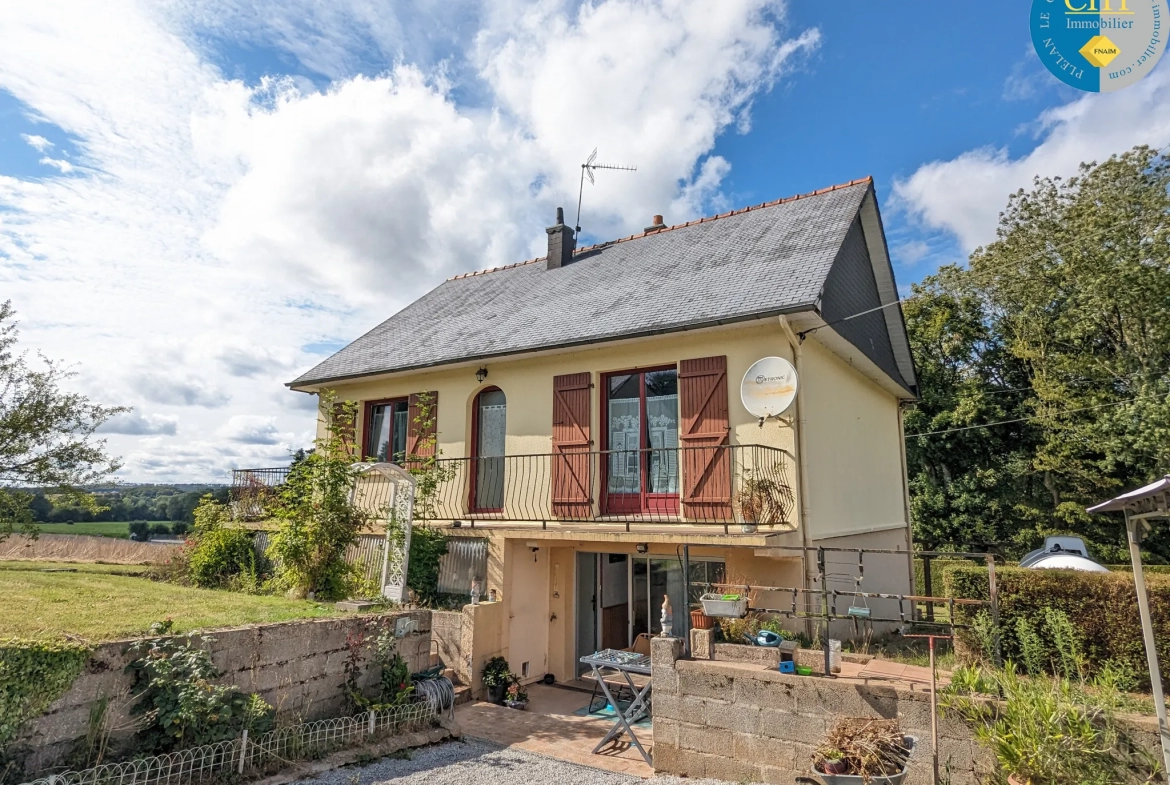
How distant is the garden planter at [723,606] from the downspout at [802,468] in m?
1.91

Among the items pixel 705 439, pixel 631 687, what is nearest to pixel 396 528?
pixel 631 687

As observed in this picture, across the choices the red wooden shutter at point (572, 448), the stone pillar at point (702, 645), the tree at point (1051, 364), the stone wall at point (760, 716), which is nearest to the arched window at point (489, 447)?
the red wooden shutter at point (572, 448)

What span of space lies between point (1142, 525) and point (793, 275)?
5.89 metres

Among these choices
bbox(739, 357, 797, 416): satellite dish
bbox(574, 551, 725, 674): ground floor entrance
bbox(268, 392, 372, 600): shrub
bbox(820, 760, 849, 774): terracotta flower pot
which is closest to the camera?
bbox(820, 760, 849, 774): terracotta flower pot

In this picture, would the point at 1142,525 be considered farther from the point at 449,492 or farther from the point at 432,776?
the point at 449,492

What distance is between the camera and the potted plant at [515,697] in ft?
31.1

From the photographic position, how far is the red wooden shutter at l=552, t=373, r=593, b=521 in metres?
10.5

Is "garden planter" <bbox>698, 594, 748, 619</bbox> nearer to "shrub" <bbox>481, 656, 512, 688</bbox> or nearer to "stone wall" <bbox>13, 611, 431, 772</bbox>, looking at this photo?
"stone wall" <bbox>13, 611, 431, 772</bbox>

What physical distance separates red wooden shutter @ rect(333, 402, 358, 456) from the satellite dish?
7.93 metres

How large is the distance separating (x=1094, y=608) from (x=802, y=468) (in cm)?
342

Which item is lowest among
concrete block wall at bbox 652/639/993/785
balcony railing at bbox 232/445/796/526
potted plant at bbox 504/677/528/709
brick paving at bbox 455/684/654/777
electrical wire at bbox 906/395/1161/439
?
brick paving at bbox 455/684/654/777

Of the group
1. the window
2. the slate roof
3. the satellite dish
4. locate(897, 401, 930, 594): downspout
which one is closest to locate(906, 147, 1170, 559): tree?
locate(897, 401, 930, 594): downspout

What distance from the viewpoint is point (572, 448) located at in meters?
10.8

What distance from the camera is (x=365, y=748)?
676 cm
